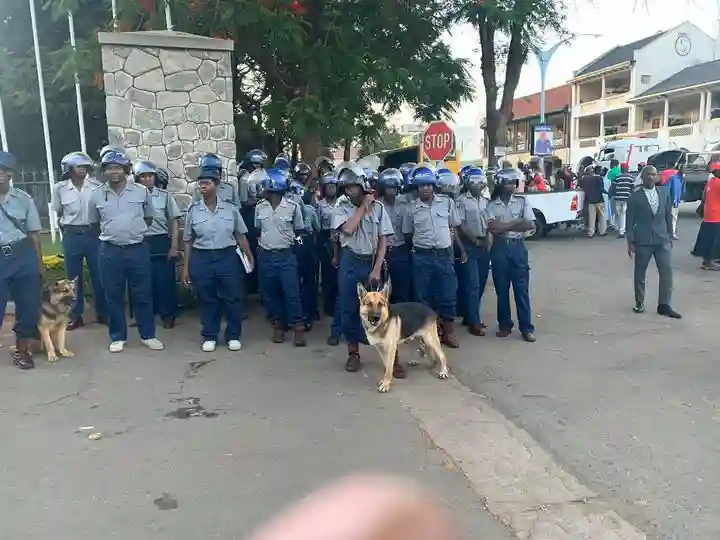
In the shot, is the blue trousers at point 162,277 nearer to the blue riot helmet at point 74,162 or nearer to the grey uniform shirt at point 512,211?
the blue riot helmet at point 74,162

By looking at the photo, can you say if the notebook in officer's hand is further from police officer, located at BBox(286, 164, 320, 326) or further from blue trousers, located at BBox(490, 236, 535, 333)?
blue trousers, located at BBox(490, 236, 535, 333)

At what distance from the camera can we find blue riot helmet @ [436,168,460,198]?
290 inches

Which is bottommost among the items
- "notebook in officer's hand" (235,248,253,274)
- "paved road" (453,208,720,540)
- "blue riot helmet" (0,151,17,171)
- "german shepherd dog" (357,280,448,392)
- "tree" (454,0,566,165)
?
"paved road" (453,208,720,540)

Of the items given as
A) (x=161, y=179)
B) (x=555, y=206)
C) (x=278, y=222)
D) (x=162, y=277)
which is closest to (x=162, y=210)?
(x=161, y=179)

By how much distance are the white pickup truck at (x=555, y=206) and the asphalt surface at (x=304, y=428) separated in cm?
785

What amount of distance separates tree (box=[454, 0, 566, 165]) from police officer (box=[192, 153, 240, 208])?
14.2 ft

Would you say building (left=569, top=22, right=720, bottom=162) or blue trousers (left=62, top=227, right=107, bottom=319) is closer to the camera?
blue trousers (left=62, top=227, right=107, bottom=319)

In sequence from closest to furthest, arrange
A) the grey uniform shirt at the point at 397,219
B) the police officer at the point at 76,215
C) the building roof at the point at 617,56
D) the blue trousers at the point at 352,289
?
1. the blue trousers at the point at 352,289
2. the grey uniform shirt at the point at 397,219
3. the police officer at the point at 76,215
4. the building roof at the point at 617,56

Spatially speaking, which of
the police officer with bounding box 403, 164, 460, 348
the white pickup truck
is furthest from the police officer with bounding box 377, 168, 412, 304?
the white pickup truck

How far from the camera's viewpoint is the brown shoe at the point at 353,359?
6.01 m

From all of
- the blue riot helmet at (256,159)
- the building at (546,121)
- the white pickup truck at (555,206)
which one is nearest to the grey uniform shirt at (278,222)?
the blue riot helmet at (256,159)

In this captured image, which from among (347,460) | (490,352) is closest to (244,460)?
(347,460)

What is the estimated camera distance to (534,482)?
12.6 ft

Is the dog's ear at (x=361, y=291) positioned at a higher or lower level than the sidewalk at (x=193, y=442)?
higher
